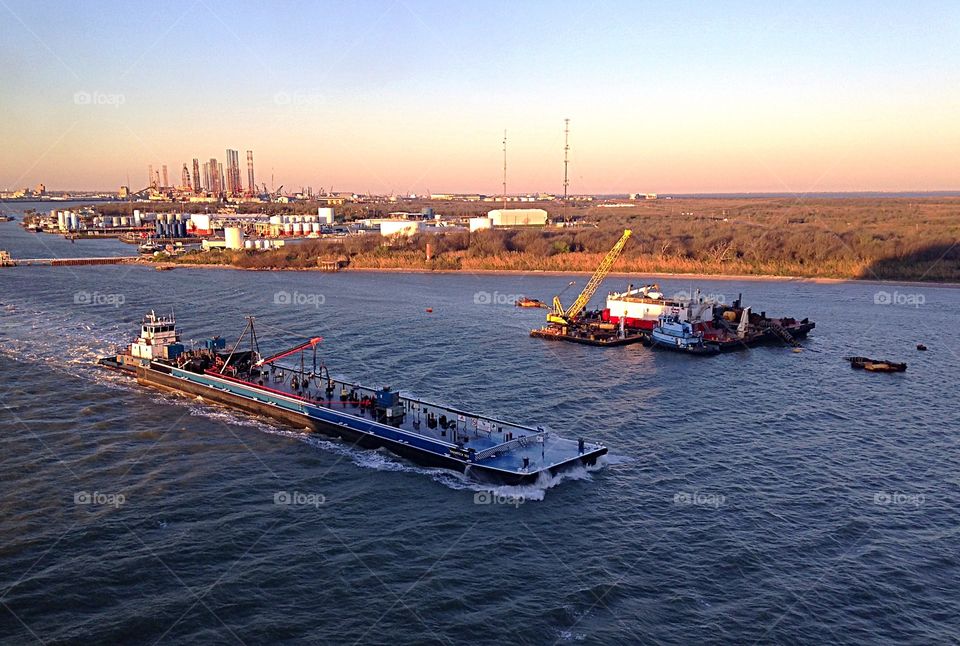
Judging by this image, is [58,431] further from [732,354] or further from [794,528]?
[732,354]

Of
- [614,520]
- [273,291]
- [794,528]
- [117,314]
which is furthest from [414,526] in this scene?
[273,291]

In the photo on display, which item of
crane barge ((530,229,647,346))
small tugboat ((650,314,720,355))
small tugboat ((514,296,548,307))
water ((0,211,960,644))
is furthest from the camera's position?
small tugboat ((514,296,548,307))

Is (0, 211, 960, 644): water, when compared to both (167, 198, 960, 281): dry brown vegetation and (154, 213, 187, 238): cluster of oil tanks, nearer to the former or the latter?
(167, 198, 960, 281): dry brown vegetation

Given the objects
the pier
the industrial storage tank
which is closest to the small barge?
the industrial storage tank

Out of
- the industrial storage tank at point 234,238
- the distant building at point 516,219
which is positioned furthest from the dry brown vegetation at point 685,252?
the distant building at point 516,219

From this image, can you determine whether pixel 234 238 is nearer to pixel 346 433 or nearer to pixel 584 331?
pixel 584 331

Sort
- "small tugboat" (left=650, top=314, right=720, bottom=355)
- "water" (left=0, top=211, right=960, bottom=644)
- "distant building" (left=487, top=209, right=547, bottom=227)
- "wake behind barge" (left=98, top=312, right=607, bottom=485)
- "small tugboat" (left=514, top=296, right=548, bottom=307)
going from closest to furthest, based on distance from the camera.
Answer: "water" (left=0, top=211, right=960, bottom=644)
"wake behind barge" (left=98, top=312, right=607, bottom=485)
"small tugboat" (left=650, top=314, right=720, bottom=355)
"small tugboat" (left=514, top=296, right=548, bottom=307)
"distant building" (left=487, top=209, right=547, bottom=227)

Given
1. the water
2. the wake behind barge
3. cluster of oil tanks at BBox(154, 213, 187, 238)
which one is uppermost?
cluster of oil tanks at BBox(154, 213, 187, 238)

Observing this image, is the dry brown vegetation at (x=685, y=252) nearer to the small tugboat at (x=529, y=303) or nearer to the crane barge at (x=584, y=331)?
the small tugboat at (x=529, y=303)
